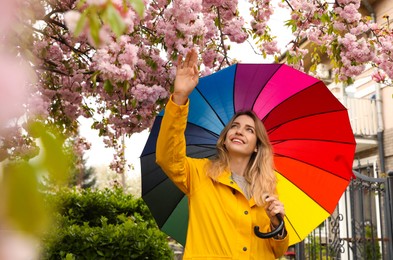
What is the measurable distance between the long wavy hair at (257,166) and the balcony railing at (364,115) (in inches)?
340

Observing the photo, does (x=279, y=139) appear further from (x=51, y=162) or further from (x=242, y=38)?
(x=51, y=162)

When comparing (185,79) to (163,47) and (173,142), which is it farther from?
(163,47)

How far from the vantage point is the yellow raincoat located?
2.48 meters

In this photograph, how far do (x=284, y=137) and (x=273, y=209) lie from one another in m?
0.89

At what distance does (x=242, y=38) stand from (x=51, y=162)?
4.44 meters

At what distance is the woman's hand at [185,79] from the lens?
246 centimetres

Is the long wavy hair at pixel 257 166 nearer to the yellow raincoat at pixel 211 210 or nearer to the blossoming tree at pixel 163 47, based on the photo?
the yellow raincoat at pixel 211 210

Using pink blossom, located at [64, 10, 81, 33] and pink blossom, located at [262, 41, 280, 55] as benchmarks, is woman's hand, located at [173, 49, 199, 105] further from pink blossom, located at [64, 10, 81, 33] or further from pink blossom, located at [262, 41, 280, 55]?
pink blossom, located at [262, 41, 280, 55]

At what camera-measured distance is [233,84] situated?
3.20 meters

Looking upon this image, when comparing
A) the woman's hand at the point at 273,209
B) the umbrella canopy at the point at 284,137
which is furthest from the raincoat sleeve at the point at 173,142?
the umbrella canopy at the point at 284,137

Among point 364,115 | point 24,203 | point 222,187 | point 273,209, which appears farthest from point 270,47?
point 364,115

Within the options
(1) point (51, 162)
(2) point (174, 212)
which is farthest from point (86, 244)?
(1) point (51, 162)

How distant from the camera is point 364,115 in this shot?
11.3 metres

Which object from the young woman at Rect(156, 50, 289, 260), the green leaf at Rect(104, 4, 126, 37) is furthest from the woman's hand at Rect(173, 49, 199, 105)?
the green leaf at Rect(104, 4, 126, 37)
